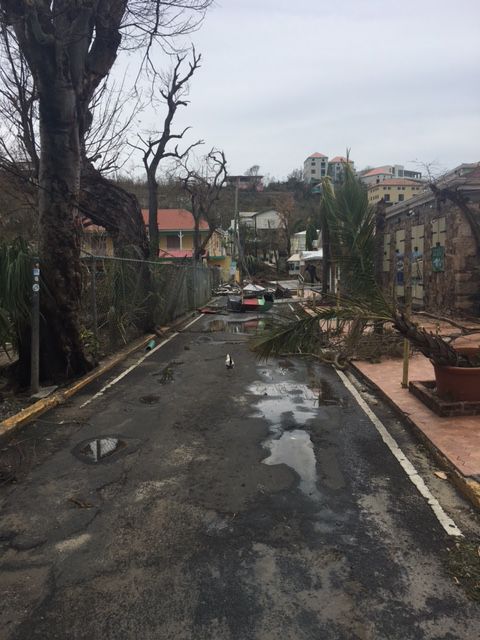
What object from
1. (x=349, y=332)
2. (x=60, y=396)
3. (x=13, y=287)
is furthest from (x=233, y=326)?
(x=349, y=332)

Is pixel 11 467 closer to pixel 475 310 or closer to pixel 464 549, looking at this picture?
pixel 464 549

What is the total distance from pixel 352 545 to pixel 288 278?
65.9 meters

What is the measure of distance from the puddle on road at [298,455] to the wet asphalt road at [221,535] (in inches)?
0.9

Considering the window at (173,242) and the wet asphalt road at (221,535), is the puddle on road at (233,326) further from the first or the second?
the window at (173,242)

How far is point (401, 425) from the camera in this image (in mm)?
6500

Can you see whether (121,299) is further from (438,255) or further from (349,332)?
(438,255)

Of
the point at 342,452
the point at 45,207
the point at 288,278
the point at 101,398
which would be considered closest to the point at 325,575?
the point at 342,452

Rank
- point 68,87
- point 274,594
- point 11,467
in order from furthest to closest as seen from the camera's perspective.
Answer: point 68,87 < point 11,467 < point 274,594

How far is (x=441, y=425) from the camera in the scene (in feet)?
19.9

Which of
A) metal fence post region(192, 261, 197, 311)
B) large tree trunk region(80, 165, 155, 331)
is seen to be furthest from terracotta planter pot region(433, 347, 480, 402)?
metal fence post region(192, 261, 197, 311)

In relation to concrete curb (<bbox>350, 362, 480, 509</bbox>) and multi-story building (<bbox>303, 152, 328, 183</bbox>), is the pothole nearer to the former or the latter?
concrete curb (<bbox>350, 362, 480, 509</bbox>)

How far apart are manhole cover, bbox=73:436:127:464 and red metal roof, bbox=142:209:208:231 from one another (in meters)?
46.4

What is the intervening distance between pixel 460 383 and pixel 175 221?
4868cm

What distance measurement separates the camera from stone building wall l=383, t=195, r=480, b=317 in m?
15.9
